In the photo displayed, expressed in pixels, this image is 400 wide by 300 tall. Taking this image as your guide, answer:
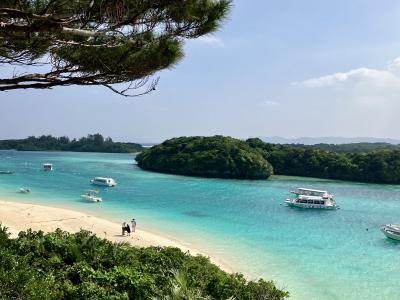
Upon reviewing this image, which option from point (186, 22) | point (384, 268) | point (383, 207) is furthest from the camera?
point (383, 207)

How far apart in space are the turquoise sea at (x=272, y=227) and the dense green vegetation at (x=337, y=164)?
1758 cm

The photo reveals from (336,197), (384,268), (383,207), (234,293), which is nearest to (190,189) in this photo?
(336,197)

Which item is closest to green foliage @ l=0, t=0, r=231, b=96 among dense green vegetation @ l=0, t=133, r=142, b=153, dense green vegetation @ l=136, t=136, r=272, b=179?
dense green vegetation @ l=136, t=136, r=272, b=179

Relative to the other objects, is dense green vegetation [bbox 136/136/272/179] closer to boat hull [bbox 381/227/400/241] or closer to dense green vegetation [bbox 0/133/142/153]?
boat hull [bbox 381/227/400/241]

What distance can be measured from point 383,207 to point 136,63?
44.1m

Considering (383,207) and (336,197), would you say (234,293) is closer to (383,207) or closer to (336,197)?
(383,207)


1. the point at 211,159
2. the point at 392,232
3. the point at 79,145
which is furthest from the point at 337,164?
the point at 79,145

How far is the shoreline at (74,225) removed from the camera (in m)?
23.8

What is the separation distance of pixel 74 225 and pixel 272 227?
51.5ft

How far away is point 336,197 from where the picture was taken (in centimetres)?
5422

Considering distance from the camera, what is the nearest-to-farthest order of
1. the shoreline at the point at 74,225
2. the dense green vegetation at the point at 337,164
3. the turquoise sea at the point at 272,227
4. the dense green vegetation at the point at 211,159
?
the turquoise sea at the point at 272,227 < the shoreline at the point at 74,225 < the dense green vegetation at the point at 211,159 < the dense green vegetation at the point at 337,164

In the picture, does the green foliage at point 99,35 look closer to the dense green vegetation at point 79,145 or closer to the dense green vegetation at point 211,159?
the dense green vegetation at point 211,159

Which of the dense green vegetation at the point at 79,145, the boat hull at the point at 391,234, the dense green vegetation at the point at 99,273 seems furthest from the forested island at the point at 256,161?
the dense green vegetation at the point at 79,145

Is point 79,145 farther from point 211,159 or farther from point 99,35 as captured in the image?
point 99,35
